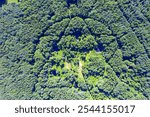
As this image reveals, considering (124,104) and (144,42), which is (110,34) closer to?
(144,42)

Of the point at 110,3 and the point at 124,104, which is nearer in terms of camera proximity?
the point at 124,104

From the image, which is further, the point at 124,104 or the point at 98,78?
the point at 98,78

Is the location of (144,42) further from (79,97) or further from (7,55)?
(7,55)

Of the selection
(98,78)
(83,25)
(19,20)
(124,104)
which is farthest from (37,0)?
(124,104)

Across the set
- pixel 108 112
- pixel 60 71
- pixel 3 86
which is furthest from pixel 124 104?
pixel 3 86

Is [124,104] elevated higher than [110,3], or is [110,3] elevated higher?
[110,3]

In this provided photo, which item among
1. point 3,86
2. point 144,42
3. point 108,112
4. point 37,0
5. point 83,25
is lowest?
point 108,112
